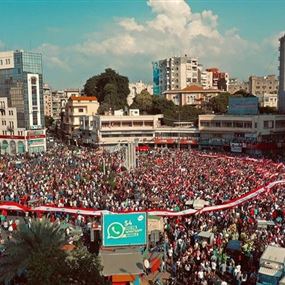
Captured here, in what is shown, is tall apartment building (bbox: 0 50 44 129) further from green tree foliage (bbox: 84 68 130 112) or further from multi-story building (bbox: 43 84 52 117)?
multi-story building (bbox: 43 84 52 117)

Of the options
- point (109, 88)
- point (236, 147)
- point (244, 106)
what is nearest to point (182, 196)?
point (236, 147)

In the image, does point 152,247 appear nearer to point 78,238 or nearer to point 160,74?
point 78,238

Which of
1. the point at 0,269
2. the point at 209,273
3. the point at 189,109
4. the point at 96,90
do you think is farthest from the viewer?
the point at 96,90

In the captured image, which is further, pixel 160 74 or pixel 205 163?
pixel 160 74

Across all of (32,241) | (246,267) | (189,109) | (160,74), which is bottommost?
(246,267)

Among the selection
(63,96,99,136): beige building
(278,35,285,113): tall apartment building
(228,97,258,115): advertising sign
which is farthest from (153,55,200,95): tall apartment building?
(228,97,258,115): advertising sign

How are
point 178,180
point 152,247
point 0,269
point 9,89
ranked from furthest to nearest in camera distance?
point 9,89 → point 178,180 → point 152,247 → point 0,269

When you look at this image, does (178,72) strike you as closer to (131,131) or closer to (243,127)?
(131,131)

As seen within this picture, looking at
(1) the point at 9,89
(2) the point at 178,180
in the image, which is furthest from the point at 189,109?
(2) the point at 178,180
